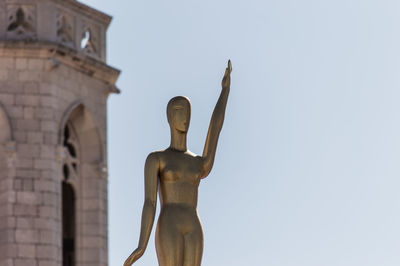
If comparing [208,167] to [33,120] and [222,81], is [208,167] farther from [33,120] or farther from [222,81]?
[33,120]

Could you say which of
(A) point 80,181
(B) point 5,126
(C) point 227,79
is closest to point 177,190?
(C) point 227,79

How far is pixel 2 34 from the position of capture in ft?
78.1

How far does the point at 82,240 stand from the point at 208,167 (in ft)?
43.2

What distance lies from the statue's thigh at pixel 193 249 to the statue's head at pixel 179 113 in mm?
1042

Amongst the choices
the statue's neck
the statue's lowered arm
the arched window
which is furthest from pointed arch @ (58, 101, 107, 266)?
the statue's lowered arm

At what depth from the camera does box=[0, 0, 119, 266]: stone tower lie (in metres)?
23.2

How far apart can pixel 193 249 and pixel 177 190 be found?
576 mm

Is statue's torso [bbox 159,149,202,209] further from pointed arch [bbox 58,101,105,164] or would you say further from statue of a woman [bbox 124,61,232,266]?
pointed arch [bbox 58,101,105,164]

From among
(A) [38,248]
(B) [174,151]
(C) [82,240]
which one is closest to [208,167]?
(B) [174,151]

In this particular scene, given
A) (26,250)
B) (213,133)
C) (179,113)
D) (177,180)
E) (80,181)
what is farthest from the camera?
(80,181)

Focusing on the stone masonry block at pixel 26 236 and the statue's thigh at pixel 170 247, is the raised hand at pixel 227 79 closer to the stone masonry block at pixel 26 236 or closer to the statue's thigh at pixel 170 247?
the statue's thigh at pixel 170 247

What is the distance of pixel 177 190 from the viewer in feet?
38.5

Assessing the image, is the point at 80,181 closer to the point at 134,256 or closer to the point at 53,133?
the point at 53,133

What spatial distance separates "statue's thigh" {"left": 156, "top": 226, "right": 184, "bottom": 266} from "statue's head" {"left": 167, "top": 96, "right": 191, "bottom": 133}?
3.42ft
